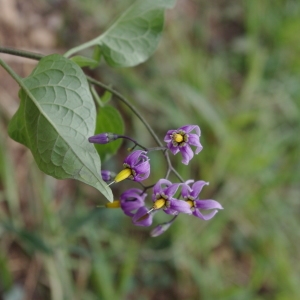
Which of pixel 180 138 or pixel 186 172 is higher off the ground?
pixel 180 138

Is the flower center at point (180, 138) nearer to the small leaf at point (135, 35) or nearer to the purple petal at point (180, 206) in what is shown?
the purple petal at point (180, 206)

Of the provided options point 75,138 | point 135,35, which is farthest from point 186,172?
point 75,138

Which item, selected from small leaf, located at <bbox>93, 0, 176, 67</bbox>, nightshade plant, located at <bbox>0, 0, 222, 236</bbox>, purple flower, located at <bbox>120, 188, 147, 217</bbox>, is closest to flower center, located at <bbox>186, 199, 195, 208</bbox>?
nightshade plant, located at <bbox>0, 0, 222, 236</bbox>

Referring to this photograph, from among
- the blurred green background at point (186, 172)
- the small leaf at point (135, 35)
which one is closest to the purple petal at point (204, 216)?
the small leaf at point (135, 35)

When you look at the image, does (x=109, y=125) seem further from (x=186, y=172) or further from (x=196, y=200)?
(x=186, y=172)

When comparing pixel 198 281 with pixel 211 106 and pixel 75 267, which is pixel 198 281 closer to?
pixel 75 267
